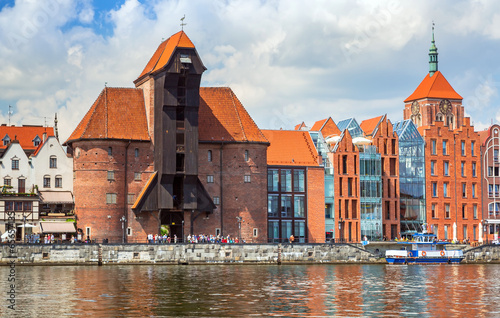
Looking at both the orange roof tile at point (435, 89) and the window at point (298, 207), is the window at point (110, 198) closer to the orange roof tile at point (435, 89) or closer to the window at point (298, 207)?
the window at point (298, 207)

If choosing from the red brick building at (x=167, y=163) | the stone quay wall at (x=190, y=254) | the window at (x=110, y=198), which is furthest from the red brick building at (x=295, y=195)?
the window at (x=110, y=198)

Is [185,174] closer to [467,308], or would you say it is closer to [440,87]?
[467,308]

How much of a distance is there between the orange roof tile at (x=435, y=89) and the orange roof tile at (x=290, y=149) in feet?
A: 189

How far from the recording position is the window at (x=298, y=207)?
12575 centimetres

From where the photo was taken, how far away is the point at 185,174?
365 feet

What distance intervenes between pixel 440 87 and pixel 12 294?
5215 inches

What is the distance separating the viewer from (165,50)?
11650 centimetres

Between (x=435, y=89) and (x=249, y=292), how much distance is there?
400 ft

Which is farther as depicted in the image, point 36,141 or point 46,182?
point 36,141

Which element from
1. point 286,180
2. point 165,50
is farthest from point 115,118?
point 286,180

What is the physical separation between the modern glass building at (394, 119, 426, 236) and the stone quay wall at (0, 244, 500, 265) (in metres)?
18.7

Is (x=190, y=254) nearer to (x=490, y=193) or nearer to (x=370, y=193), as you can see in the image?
(x=370, y=193)

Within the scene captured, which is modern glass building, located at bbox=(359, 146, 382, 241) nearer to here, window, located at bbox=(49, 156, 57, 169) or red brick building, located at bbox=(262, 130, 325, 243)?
red brick building, located at bbox=(262, 130, 325, 243)

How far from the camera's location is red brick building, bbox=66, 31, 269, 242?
365 ft
